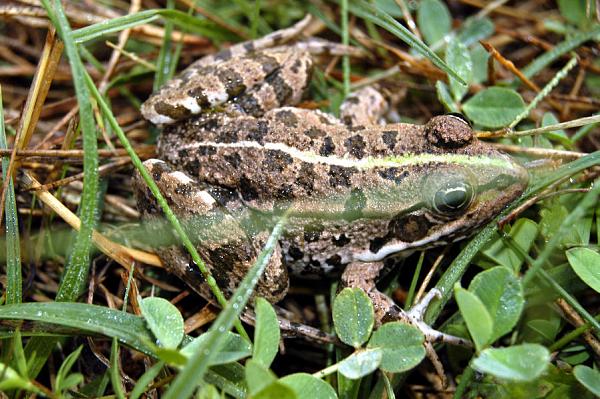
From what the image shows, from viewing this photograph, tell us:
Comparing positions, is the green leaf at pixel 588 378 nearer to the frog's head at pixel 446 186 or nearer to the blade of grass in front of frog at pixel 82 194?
the frog's head at pixel 446 186

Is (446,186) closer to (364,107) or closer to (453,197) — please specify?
(453,197)

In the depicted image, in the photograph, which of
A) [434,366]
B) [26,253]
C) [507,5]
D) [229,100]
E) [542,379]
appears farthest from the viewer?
[507,5]

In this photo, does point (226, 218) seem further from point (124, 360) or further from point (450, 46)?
point (450, 46)

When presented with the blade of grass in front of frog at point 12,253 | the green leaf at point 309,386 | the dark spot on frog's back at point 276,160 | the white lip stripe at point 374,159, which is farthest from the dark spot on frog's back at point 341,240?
the blade of grass in front of frog at point 12,253

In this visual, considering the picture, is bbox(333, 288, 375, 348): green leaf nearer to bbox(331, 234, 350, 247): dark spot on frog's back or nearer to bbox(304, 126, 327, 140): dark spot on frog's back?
bbox(331, 234, 350, 247): dark spot on frog's back

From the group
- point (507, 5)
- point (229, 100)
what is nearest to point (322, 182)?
point (229, 100)
